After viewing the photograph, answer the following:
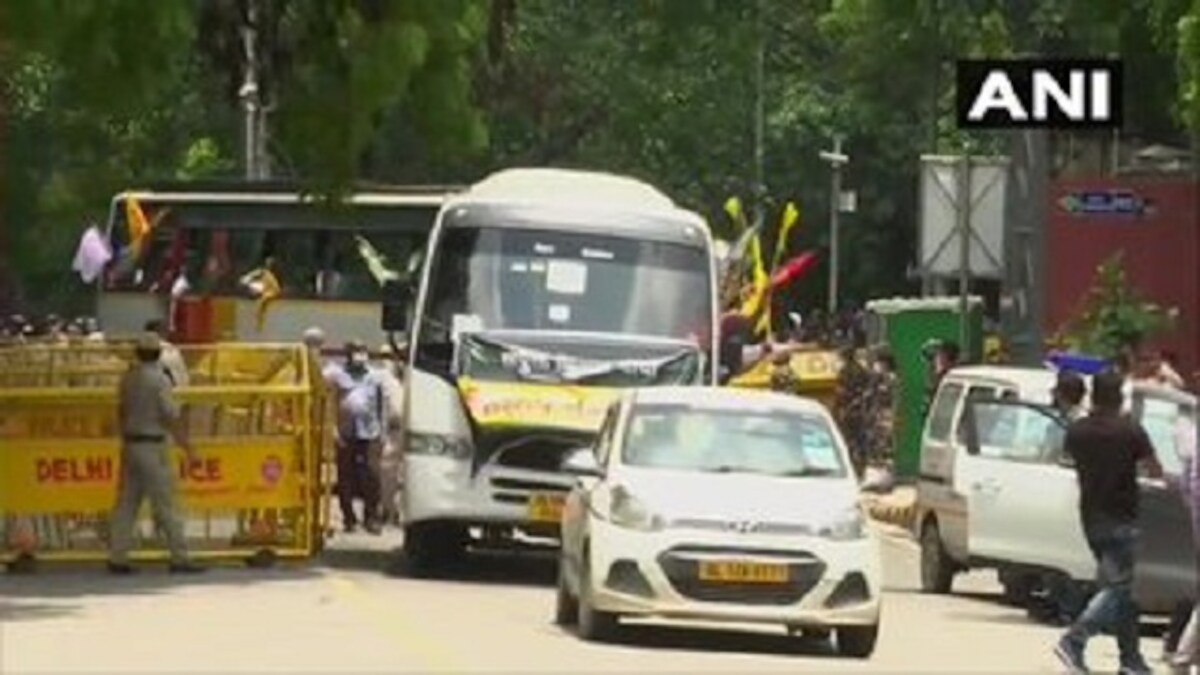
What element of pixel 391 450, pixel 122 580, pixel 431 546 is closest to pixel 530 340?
pixel 431 546

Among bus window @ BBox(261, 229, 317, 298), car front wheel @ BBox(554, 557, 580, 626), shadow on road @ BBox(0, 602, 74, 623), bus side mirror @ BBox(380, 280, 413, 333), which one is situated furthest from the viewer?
bus window @ BBox(261, 229, 317, 298)

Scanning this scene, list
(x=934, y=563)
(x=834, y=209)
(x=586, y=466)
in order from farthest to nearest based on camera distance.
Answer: (x=834, y=209) → (x=934, y=563) → (x=586, y=466)

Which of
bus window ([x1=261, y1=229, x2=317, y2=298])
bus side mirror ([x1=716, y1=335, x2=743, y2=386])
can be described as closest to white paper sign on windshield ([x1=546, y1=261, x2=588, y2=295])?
bus side mirror ([x1=716, y1=335, x2=743, y2=386])

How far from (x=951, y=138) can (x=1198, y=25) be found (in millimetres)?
34909

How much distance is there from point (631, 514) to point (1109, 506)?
2884 millimetres

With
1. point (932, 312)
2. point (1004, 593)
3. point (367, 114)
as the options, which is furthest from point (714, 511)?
point (932, 312)

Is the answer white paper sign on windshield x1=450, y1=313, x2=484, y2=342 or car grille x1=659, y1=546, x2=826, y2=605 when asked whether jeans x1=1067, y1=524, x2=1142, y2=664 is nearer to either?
car grille x1=659, y1=546, x2=826, y2=605

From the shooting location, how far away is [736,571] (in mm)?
19125

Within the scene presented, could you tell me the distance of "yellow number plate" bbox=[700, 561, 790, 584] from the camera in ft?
62.7

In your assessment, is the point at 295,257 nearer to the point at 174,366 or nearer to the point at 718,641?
the point at 174,366

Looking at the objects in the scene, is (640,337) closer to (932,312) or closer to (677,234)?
(677,234)

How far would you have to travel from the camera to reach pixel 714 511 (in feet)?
63.5

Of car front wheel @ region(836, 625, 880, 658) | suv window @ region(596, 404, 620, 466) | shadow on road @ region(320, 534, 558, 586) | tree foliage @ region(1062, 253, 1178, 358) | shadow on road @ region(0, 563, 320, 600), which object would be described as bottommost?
shadow on road @ region(320, 534, 558, 586)

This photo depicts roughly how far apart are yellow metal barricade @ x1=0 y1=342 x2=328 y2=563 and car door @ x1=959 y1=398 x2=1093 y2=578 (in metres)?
5.34
